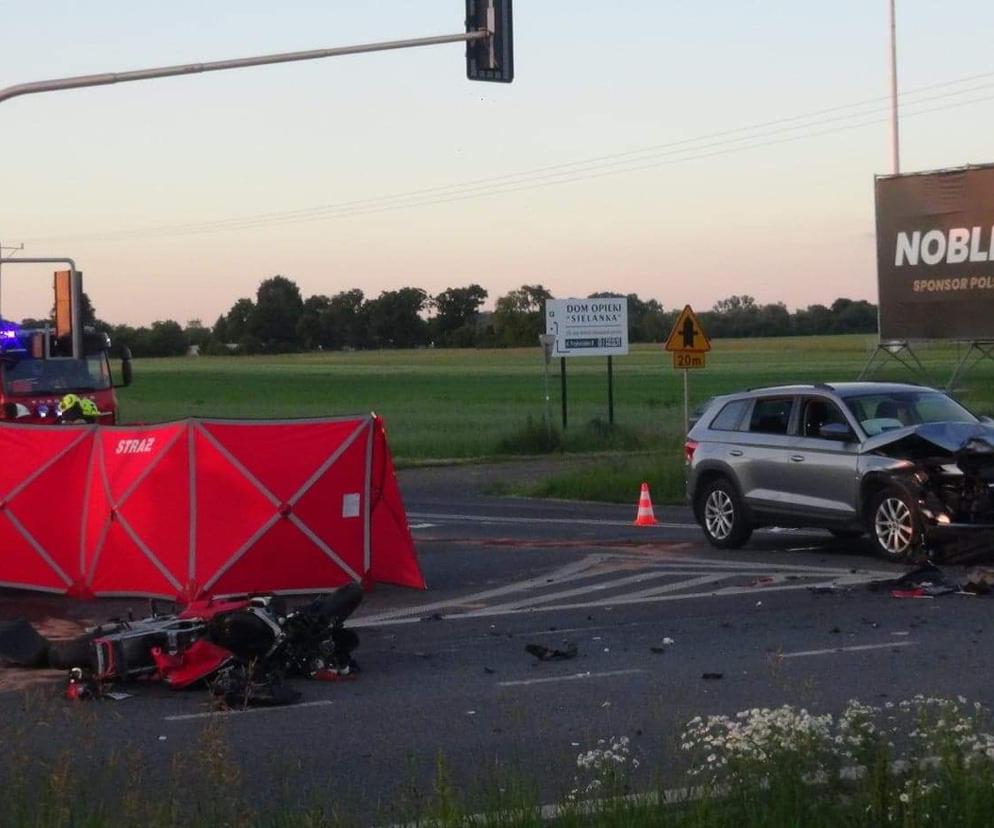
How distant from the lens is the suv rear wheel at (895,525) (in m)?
15.4

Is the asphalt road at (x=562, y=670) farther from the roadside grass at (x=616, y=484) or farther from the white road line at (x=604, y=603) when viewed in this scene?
the roadside grass at (x=616, y=484)

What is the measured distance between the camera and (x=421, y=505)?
26.9 metres

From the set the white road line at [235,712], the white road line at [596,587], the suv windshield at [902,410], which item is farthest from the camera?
the suv windshield at [902,410]

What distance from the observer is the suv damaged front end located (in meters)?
15.1

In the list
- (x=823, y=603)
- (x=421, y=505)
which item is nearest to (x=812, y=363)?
(x=421, y=505)

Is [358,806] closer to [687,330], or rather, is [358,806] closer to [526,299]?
[687,330]

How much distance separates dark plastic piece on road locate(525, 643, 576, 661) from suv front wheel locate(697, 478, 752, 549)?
645 cm

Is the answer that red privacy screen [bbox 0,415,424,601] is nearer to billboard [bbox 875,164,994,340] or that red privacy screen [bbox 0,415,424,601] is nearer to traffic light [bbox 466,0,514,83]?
traffic light [bbox 466,0,514,83]

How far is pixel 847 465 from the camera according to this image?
16.2 meters

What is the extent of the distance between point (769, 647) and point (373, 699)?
299 cm

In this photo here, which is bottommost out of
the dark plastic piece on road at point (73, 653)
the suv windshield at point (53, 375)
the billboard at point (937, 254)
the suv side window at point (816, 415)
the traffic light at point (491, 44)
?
the dark plastic piece on road at point (73, 653)

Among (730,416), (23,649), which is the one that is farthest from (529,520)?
(23,649)

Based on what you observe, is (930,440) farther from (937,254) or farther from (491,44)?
(937,254)

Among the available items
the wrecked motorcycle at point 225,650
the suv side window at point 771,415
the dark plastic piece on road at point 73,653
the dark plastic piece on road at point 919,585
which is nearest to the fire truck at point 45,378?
the suv side window at point 771,415
